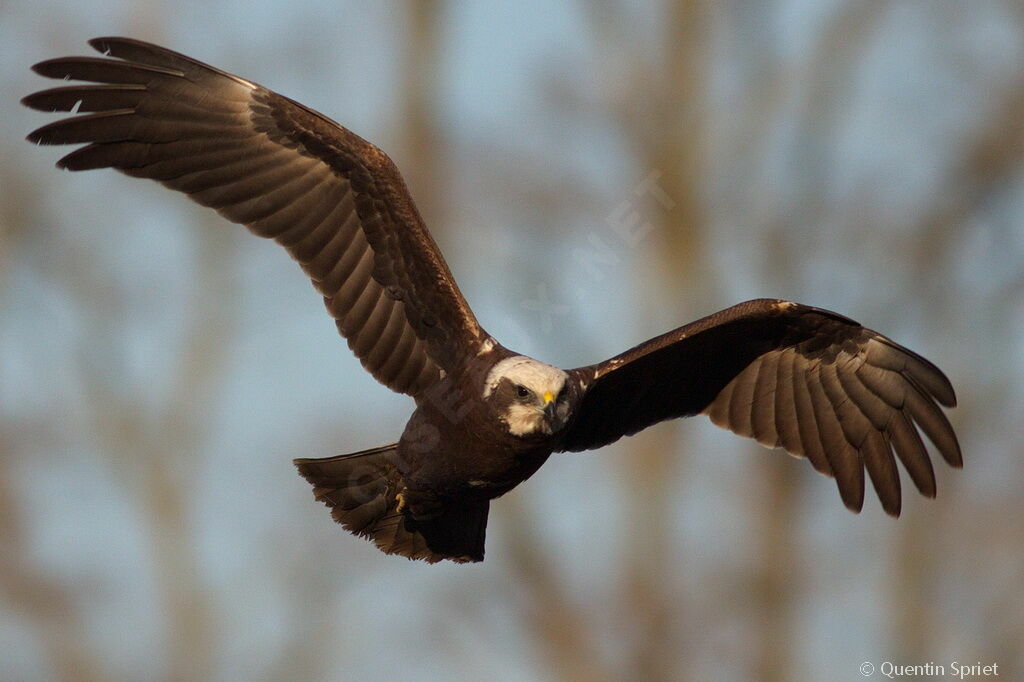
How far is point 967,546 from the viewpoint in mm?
14344

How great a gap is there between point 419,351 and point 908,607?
778 centimetres

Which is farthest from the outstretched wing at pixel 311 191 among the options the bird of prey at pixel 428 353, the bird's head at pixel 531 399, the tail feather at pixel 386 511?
the bird's head at pixel 531 399

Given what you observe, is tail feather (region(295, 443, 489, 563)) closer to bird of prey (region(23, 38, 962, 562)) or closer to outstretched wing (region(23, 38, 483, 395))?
bird of prey (region(23, 38, 962, 562))

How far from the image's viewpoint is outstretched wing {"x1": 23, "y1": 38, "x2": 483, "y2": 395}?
794cm

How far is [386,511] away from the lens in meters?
8.17

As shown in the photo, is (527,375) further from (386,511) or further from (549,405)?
(386,511)

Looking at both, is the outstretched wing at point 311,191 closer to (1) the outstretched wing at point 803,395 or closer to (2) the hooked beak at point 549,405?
(2) the hooked beak at point 549,405

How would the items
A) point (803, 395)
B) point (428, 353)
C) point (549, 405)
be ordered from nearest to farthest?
1. point (549, 405)
2. point (428, 353)
3. point (803, 395)

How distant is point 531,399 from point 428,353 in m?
1.18

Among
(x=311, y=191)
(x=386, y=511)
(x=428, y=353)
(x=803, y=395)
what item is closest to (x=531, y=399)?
(x=428, y=353)

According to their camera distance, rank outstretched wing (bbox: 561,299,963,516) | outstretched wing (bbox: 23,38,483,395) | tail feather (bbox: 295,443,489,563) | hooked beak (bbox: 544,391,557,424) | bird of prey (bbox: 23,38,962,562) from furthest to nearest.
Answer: outstretched wing (bbox: 561,299,963,516) → tail feather (bbox: 295,443,489,563) → outstretched wing (bbox: 23,38,483,395) → bird of prey (bbox: 23,38,962,562) → hooked beak (bbox: 544,391,557,424)

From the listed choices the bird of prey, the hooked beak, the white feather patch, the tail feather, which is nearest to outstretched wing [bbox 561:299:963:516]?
the bird of prey

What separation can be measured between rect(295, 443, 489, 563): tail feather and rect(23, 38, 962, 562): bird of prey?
0.03 feet

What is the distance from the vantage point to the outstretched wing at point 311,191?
7.94 meters
